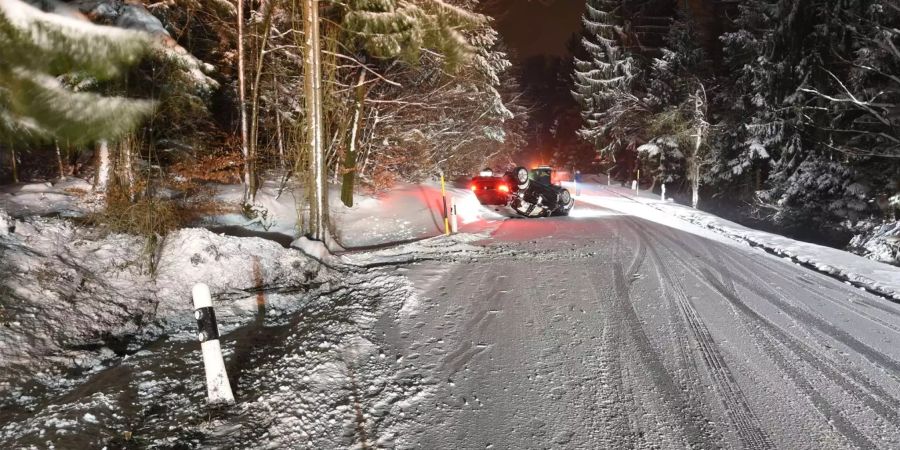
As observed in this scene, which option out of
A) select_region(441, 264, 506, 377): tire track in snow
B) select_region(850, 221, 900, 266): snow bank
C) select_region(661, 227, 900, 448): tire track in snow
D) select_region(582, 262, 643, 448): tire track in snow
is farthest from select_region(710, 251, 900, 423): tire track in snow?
select_region(850, 221, 900, 266): snow bank

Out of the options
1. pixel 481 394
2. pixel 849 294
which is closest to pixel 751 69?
pixel 849 294

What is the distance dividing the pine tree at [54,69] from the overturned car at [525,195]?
1239 centimetres

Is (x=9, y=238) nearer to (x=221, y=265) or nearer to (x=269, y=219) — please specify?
(x=221, y=265)

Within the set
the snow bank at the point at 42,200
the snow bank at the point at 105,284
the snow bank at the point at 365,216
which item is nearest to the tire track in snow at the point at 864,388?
the snow bank at the point at 105,284

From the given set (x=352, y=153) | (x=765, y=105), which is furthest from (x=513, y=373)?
(x=765, y=105)

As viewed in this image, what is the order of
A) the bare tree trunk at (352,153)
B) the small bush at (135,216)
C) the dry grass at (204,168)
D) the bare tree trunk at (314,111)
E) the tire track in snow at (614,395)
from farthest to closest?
1. the bare tree trunk at (352,153)
2. the dry grass at (204,168)
3. the bare tree trunk at (314,111)
4. the small bush at (135,216)
5. the tire track in snow at (614,395)

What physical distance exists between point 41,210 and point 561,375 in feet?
29.6

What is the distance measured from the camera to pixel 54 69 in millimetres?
3863

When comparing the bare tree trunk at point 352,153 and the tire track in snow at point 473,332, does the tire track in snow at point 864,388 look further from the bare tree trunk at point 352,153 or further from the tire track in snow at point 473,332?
the bare tree trunk at point 352,153

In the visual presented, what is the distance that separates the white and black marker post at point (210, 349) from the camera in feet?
11.7

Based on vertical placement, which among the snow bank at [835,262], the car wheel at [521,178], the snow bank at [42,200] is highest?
the car wheel at [521,178]

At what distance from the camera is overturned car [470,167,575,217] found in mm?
15328

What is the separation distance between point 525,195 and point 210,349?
12.7 m

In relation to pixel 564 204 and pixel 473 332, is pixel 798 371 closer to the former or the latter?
pixel 473 332
